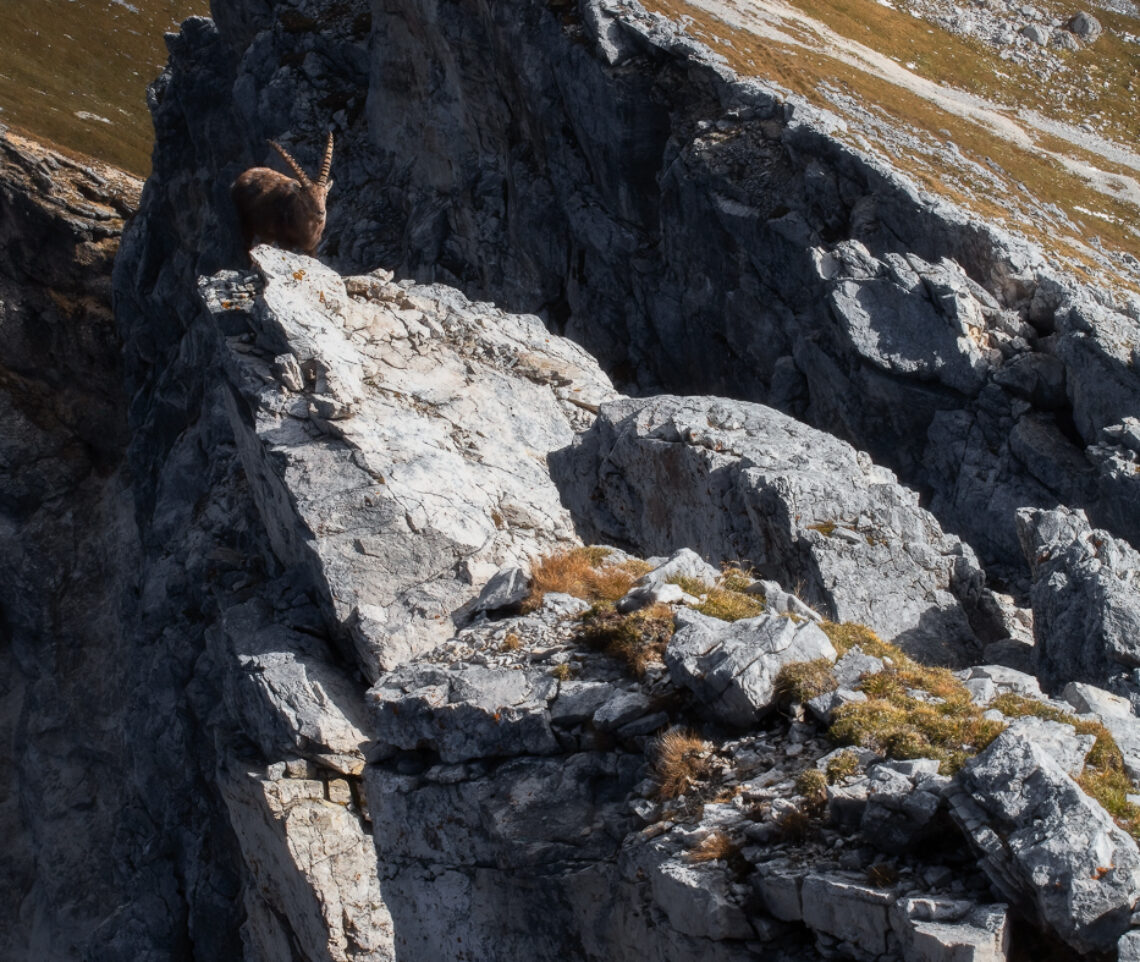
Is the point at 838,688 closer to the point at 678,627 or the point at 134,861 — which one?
the point at 678,627

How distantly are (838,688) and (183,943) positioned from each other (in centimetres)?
2513

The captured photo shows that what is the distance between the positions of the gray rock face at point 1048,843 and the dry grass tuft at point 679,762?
3066 mm

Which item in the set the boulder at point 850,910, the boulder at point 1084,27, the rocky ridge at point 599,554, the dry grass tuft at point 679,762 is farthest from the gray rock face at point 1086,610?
the boulder at point 1084,27

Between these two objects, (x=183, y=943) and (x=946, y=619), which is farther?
(x=183, y=943)

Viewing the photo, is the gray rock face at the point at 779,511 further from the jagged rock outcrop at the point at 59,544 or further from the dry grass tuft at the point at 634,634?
the jagged rock outcrop at the point at 59,544

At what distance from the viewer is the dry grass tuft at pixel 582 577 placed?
16.3m

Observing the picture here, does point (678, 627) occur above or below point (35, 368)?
above

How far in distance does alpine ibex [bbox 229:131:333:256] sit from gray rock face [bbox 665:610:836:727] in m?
22.0

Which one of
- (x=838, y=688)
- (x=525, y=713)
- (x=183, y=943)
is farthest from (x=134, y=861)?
(x=838, y=688)

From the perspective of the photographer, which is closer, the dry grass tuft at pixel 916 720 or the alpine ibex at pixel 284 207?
the dry grass tuft at pixel 916 720

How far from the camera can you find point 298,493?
2223 centimetres

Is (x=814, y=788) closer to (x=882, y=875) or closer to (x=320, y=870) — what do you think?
(x=882, y=875)

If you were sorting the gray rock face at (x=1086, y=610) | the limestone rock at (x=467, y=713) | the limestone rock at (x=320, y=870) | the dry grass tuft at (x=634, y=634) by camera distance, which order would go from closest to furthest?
the limestone rock at (x=467, y=713), the dry grass tuft at (x=634, y=634), the gray rock face at (x=1086, y=610), the limestone rock at (x=320, y=870)

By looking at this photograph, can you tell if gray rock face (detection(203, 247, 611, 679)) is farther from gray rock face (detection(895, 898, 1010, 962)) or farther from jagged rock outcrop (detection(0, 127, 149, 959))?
jagged rock outcrop (detection(0, 127, 149, 959))
